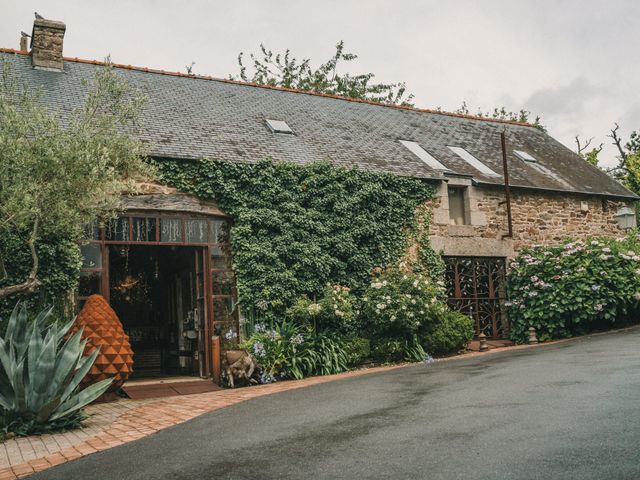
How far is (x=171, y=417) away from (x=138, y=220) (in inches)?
167

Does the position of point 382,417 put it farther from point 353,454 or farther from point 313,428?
point 353,454

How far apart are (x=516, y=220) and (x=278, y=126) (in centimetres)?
605

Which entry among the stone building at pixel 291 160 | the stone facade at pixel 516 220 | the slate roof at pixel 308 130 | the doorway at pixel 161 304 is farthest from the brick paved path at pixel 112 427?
the stone facade at pixel 516 220

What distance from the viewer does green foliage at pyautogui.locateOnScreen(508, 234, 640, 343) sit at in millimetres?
12430

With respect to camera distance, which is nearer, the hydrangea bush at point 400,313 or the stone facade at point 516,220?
the hydrangea bush at point 400,313

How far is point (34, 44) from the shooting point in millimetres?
12656

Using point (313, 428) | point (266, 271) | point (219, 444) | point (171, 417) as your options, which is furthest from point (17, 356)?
point (266, 271)

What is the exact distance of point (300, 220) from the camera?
11.1 m

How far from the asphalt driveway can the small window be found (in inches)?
246

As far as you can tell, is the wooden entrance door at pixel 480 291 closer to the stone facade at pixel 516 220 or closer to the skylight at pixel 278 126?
the stone facade at pixel 516 220

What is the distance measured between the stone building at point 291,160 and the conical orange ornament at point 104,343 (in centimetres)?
122

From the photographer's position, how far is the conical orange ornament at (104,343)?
790 centimetres

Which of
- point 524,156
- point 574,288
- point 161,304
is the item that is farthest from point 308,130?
point 574,288

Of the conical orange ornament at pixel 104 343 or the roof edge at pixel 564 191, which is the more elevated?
the roof edge at pixel 564 191
